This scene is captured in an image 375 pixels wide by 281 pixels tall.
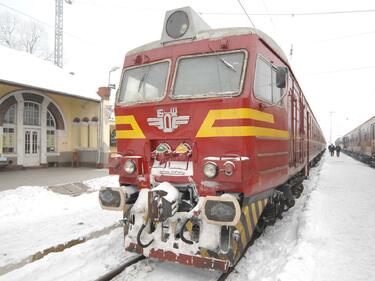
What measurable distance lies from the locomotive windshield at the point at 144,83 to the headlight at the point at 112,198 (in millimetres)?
1446

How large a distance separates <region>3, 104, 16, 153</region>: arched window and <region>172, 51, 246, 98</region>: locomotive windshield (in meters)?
13.3

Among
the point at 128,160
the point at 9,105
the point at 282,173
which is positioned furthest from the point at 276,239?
the point at 9,105

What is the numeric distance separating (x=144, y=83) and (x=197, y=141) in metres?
1.46

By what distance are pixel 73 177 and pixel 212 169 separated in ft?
34.5

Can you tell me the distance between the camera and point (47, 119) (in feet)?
58.3

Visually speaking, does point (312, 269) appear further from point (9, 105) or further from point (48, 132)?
point (48, 132)

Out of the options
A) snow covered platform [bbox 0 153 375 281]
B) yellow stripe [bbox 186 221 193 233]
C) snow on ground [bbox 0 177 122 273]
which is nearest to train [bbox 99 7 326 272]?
yellow stripe [bbox 186 221 193 233]

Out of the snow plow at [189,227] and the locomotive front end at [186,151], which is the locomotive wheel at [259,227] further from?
the snow plow at [189,227]

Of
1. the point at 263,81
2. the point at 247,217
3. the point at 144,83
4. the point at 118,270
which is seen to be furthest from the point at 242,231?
the point at 144,83

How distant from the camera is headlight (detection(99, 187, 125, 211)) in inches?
198

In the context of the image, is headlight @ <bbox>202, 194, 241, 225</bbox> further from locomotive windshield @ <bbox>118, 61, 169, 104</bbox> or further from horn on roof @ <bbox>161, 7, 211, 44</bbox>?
horn on roof @ <bbox>161, 7, 211, 44</bbox>

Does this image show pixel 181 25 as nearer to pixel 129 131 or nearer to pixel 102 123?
pixel 129 131

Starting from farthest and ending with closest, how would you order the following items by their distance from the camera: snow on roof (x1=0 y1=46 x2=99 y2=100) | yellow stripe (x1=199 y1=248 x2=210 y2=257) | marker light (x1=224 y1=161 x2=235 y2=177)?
snow on roof (x1=0 y1=46 x2=99 y2=100) < yellow stripe (x1=199 y1=248 x2=210 y2=257) < marker light (x1=224 y1=161 x2=235 y2=177)

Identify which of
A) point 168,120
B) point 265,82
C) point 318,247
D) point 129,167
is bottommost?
point 318,247
